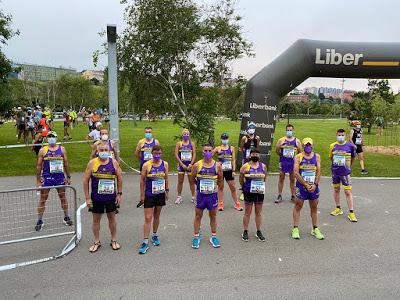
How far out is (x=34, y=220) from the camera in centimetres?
751

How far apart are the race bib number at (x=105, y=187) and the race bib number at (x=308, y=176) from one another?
343 cm

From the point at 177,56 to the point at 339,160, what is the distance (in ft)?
31.8

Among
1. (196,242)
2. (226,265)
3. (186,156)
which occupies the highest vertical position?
(186,156)

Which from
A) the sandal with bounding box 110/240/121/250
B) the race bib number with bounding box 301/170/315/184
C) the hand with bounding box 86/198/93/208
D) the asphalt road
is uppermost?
the race bib number with bounding box 301/170/315/184

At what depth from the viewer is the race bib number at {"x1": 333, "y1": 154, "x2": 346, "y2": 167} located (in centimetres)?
809

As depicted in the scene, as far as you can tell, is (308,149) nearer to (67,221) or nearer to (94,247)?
(94,247)

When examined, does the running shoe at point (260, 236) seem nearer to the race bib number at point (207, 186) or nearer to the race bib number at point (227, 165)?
the race bib number at point (207, 186)

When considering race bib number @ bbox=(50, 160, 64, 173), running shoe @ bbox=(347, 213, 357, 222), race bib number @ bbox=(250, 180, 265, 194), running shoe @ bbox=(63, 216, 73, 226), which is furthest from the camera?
running shoe @ bbox=(347, 213, 357, 222)

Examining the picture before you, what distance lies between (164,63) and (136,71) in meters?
1.26

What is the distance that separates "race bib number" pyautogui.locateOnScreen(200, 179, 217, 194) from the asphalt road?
969 millimetres

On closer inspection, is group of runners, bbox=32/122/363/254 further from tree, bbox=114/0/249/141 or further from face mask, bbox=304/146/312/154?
tree, bbox=114/0/249/141

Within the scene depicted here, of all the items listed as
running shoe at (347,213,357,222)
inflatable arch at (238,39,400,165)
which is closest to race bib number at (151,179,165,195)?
running shoe at (347,213,357,222)

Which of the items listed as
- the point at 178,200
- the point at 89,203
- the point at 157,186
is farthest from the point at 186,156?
the point at 89,203

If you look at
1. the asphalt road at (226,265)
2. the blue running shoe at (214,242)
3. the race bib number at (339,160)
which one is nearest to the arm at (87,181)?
the asphalt road at (226,265)
